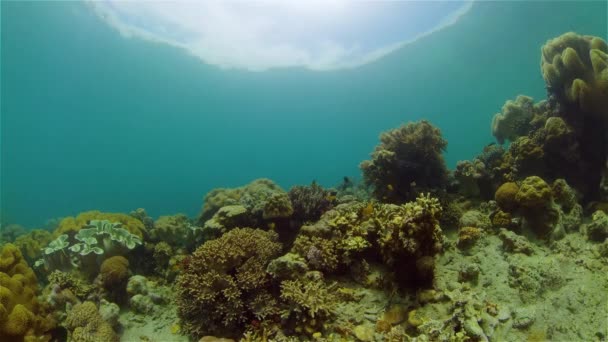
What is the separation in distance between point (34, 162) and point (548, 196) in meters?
131

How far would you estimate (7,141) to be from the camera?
293ft

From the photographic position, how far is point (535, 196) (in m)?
6.31

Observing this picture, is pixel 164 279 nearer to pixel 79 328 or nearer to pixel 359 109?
pixel 79 328

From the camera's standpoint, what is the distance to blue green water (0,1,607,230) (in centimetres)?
4184

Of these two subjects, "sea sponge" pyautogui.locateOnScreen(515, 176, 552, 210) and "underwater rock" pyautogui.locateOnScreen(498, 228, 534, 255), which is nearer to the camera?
"underwater rock" pyautogui.locateOnScreen(498, 228, 534, 255)

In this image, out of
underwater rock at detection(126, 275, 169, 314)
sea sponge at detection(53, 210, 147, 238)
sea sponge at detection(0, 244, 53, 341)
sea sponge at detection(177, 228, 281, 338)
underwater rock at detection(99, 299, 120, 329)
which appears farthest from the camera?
sea sponge at detection(53, 210, 147, 238)

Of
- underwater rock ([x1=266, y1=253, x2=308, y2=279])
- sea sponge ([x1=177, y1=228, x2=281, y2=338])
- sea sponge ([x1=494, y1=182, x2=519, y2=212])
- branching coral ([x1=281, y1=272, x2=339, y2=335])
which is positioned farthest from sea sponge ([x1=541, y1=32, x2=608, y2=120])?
sea sponge ([x1=177, y1=228, x2=281, y2=338])

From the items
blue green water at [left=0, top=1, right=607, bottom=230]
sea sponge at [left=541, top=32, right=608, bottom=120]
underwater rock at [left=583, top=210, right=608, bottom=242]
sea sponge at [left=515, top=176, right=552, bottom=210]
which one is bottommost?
underwater rock at [left=583, top=210, right=608, bottom=242]

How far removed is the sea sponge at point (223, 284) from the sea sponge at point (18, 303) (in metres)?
2.54

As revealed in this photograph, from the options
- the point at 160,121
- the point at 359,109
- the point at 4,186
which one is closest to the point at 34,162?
the point at 4,186

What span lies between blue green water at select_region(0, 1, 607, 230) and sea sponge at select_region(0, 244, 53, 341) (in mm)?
40094

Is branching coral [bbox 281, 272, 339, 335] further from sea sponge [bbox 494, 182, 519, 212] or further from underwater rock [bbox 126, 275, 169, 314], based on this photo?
sea sponge [bbox 494, 182, 519, 212]

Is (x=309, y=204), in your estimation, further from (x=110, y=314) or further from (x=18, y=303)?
(x=18, y=303)

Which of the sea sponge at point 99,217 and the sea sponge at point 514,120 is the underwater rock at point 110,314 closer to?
the sea sponge at point 99,217
